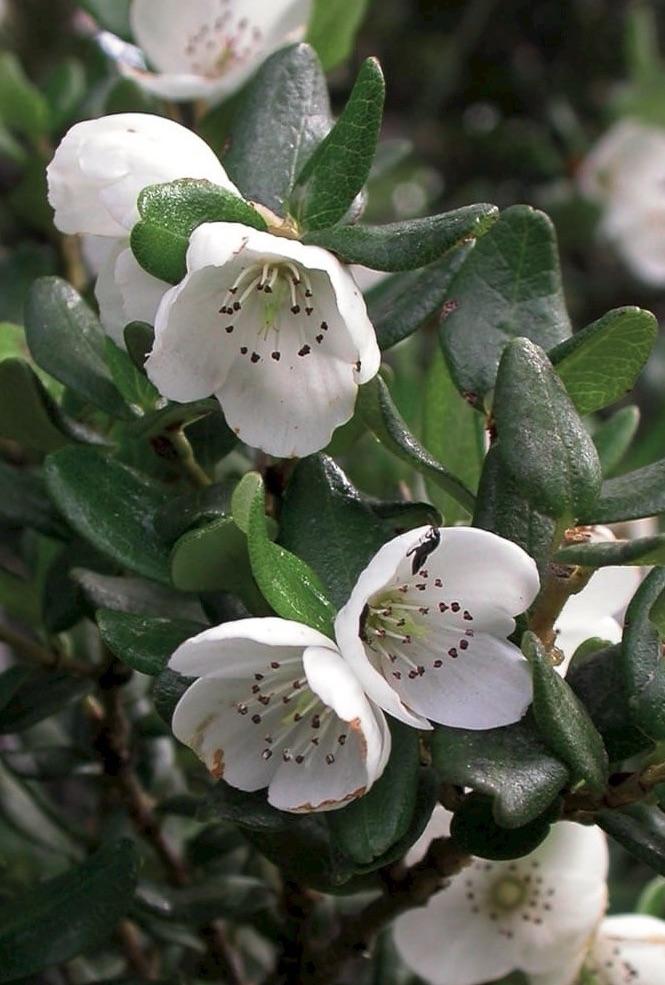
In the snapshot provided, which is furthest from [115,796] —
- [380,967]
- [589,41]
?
[589,41]

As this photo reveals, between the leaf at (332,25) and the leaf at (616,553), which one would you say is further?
the leaf at (332,25)

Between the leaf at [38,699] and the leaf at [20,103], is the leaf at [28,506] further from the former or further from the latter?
the leaf at [20,103]

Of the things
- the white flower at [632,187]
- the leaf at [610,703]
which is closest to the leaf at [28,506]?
the leaf at [610,703]

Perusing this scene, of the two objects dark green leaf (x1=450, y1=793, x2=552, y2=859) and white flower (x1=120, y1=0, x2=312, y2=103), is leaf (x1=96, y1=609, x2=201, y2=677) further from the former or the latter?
white flower (x1=120, y1=0, x2=312, y2=103)

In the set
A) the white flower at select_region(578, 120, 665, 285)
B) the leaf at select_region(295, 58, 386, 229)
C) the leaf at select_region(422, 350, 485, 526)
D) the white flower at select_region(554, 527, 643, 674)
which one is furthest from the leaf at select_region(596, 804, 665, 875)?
the white flower at select_region(578, 120, 665, 285)

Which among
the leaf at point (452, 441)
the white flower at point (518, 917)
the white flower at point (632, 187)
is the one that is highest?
the leaf at point (452, 441)

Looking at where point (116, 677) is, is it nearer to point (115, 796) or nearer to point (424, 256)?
point (115, 796)
